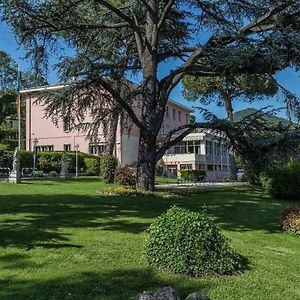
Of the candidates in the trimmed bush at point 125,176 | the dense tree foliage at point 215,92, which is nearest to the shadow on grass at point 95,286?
the trimmed bush at point 125,176

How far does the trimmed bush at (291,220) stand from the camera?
32.5 feet

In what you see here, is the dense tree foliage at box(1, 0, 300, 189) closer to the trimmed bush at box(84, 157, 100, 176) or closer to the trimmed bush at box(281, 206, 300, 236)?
the trimmed bush at box(281, 206, 300, 236)

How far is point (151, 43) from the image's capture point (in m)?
19.6

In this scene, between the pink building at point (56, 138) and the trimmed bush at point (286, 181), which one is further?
the pink building at point (56, 138)

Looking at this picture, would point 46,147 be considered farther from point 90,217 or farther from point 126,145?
point 90,217

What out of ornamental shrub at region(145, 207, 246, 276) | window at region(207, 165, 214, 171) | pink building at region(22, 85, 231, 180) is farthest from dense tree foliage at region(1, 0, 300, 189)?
window at region(207, 165, 214, 171)

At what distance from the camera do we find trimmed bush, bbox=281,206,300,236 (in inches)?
390

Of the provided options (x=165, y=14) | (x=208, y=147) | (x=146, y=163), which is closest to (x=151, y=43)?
(x=165, y=14)

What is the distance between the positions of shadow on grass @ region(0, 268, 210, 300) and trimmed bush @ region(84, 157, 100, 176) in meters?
33.6

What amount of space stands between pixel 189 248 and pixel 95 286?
55.0 inches

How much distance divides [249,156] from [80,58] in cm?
771

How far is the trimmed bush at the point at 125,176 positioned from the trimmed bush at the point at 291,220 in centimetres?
1251

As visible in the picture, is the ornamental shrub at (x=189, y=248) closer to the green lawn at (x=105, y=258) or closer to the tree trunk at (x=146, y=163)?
the green lawn at (x=105, y=258)

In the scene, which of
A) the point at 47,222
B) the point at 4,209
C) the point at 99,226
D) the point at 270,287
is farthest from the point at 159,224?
the point at 4,209
